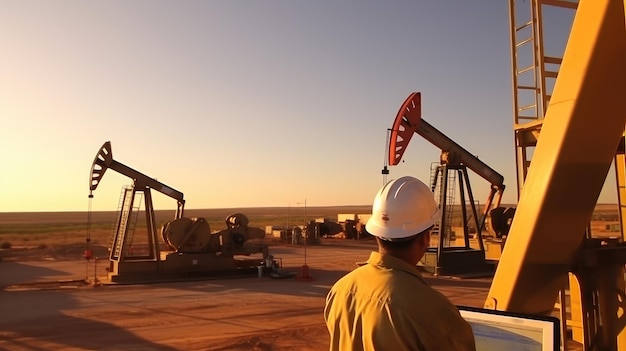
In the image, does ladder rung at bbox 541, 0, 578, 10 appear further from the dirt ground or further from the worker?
the dirt ground

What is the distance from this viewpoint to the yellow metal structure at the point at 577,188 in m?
2.91

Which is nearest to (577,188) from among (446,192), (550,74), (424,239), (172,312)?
(424,239)

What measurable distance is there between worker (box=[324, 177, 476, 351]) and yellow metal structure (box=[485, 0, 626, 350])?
1.31 m

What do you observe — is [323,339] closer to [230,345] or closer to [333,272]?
[230,345]

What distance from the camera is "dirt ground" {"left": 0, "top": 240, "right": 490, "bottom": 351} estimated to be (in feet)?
27.0

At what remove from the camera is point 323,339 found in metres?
8.32

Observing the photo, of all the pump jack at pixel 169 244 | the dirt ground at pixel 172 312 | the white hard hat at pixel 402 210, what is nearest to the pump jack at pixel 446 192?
the dirt ground at pixel 172 312

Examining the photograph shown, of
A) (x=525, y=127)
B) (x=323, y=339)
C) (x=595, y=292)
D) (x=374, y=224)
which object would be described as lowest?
(x=323, y=339)

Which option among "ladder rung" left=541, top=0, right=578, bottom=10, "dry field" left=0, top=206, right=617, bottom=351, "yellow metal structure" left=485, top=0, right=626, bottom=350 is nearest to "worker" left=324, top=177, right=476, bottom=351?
"yellow metal structure" left=485, top=0, right=626, bottom=350

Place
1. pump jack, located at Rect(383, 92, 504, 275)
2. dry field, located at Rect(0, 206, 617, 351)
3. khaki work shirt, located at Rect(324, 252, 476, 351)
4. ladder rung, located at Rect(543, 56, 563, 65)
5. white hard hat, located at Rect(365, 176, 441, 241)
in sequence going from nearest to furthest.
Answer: khaki work shirt, located at Rect(324, 252, 476, 351) → white hard hat, located at Rect(365, 176, 441, 241) → ladder rung, located at Rect(543, 56, 563, 65) → dry field, located at Rect(0, 206, 617, 351) → pump jack, located at Rect(383, 92, 504, 275)

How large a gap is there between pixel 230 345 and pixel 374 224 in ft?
21.1

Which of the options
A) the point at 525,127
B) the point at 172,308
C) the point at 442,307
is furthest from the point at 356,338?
the point at 172,308

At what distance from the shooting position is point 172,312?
10.6 metres

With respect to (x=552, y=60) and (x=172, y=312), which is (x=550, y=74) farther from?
(x=172, y=312)
